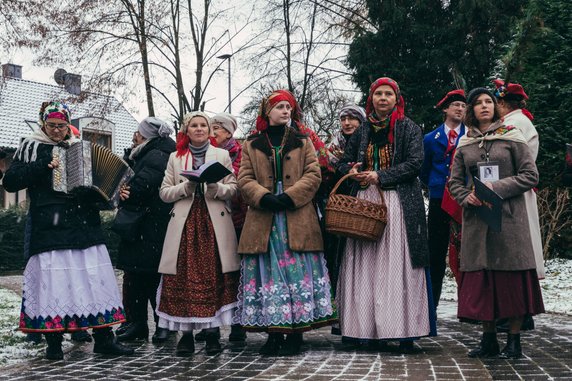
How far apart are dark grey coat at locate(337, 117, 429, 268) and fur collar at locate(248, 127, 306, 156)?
0.42m

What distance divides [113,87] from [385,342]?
13.5 m

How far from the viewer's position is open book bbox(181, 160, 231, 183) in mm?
5953

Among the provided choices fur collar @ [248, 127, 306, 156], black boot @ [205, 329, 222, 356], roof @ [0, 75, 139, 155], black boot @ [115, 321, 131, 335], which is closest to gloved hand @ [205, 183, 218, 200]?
fur collar @ [248, 127, 306, 156]

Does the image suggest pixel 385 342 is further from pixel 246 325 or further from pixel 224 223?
pixel 224 223

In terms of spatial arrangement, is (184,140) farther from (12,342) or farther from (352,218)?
(12,342)

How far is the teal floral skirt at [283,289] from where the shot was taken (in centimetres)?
604

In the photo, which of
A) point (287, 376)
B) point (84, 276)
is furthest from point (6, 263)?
point (287, 376)

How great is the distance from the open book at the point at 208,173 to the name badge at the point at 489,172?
199 centimetres

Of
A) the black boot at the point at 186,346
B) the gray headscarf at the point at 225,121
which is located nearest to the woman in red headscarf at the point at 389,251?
the black boot at the point at 186,346

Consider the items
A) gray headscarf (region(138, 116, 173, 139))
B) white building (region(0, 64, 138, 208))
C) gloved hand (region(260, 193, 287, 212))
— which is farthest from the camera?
white building (region(0, 64, 138, 208))

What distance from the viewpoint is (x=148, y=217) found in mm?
7293

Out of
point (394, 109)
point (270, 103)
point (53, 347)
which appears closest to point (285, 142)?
point (270, 103)

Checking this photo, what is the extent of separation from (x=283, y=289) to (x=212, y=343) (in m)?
0.84

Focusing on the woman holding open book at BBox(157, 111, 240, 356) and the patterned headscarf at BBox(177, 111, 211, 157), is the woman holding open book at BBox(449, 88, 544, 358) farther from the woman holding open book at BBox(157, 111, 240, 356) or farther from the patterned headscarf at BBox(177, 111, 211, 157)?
the patterned headscarf at BBox(177, 111, 211, 157)
